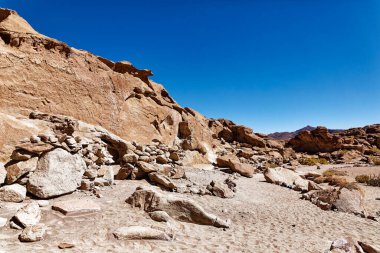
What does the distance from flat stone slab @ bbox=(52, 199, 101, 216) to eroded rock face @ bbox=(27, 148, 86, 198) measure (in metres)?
0.96

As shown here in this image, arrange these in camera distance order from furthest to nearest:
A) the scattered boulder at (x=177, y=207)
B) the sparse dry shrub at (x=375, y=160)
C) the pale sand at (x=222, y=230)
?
1. the sparse dry shrub at (x=375, y=160)
2. the scattered boulder at (x=177, y=207)
3. the pale sand at (x=222, y=230)

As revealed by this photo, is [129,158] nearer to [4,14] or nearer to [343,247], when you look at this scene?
[343,247]

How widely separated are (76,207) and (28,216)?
1.40m

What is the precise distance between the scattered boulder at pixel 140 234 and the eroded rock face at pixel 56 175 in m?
3.35

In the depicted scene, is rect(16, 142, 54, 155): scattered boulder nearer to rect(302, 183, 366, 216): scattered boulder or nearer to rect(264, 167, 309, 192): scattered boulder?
rect(302, 183, 366, 216): scattered boulder

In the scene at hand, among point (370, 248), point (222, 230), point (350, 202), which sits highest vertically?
point (350, 202)

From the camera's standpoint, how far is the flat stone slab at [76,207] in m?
8.21

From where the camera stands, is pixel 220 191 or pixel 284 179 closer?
pixel 220 191

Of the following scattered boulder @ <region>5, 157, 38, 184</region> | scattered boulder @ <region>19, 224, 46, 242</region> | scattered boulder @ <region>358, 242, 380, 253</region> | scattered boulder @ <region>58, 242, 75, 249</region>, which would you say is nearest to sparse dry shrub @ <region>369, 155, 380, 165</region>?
scattered boulder @ <region>358, 242, 380, 253</region>

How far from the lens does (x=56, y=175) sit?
975 cm

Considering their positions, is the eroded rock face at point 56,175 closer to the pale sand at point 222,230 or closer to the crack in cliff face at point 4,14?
the pale sand at point 222,230

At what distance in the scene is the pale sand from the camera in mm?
6898

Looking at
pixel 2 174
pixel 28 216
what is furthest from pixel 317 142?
pixel 28 216

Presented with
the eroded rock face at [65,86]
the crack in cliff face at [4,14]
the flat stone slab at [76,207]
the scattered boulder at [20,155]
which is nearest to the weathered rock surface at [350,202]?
the flat stone slab at [76,207]
